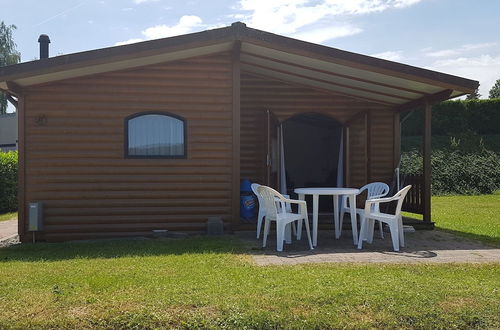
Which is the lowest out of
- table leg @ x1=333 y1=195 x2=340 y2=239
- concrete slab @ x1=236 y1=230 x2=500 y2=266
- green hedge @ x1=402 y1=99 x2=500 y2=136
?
concrete slab @ x1=236 y1=230 x2=500 y2=266

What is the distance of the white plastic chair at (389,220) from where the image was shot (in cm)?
588

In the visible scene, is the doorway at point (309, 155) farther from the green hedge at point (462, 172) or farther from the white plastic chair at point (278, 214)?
the green hedge at point (462, 172)

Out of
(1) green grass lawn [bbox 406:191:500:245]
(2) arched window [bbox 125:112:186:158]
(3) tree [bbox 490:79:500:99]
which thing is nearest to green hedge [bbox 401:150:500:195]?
(1) green grass lawn [bbox 406:191:500:245]

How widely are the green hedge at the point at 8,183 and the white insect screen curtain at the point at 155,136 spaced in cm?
648

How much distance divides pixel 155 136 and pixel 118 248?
6.53ft

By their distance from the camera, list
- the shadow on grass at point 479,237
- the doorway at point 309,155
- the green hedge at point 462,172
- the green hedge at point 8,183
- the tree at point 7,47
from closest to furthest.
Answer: the shadow on grass at point 479,237 < the doorway at point 309,155 < the green hedge at point 8,183 < the green hedge at point 462,172 < the tree at point 7,47

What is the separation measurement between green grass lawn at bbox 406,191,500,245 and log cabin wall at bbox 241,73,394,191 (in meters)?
1.57

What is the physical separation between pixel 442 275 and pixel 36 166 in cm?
561

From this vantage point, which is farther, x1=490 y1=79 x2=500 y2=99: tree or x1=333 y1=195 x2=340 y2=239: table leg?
x1=490 y1=79 x2=500 y2=99: tree

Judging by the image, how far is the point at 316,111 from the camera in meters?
9.09

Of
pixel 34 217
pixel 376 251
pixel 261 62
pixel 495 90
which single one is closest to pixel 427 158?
pixel 376 251

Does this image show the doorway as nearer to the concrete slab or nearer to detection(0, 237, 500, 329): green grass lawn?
the concrete slab

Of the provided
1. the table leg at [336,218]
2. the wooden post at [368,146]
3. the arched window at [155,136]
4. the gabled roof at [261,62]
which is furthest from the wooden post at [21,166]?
the wooden post at [368,146]

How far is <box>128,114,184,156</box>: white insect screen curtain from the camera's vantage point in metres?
7.12
